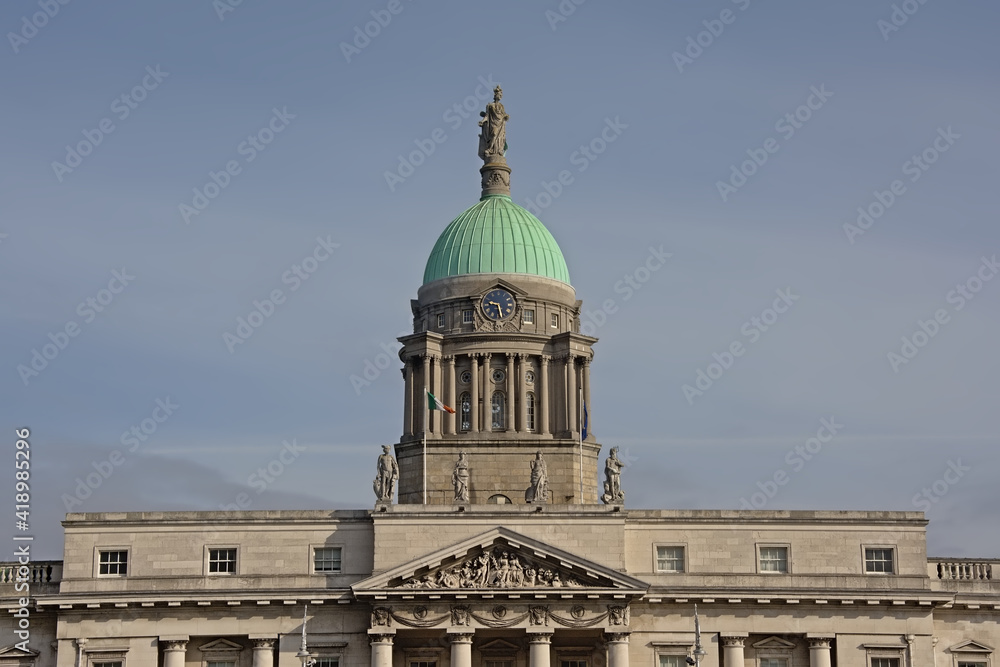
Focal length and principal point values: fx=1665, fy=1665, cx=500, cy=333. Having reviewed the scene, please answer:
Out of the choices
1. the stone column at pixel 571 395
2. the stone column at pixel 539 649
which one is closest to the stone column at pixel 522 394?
the stone column at pixel 571 395

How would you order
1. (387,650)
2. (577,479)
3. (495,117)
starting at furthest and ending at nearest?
(495,117), (577,479), (387,650)

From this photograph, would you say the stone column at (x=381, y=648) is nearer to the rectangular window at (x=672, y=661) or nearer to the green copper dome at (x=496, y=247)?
the rectangular window at (x=672, y=661)

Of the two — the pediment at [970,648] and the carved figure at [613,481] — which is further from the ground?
the carved figure at [613,481]

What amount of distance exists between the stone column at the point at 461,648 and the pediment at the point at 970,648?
2551cm

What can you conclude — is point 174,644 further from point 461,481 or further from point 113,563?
point 461,481

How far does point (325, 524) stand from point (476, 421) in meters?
14.7

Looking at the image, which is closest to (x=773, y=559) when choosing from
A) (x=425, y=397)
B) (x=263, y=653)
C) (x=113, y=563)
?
(x=425, y=397)

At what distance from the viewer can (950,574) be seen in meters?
88.9

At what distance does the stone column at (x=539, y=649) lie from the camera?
274ft

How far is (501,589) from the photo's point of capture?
83.8m

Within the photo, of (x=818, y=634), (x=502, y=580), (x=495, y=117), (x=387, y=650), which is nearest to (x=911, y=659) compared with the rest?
(x=818, y=634)

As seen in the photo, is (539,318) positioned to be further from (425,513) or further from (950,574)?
(950,574)

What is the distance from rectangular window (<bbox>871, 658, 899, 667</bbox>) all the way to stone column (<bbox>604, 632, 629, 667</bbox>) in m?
13.1

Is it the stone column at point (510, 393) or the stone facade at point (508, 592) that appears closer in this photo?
the stone facade at point (508, 592)
